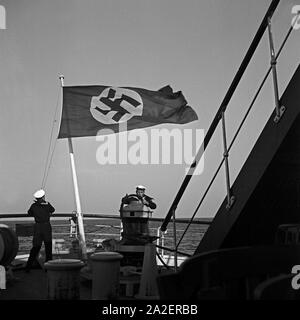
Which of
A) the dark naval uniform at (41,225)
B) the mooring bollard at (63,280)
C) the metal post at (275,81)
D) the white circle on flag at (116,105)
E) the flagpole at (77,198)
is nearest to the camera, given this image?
the mooring bollard at (63,280)

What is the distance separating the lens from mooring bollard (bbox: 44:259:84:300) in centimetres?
162

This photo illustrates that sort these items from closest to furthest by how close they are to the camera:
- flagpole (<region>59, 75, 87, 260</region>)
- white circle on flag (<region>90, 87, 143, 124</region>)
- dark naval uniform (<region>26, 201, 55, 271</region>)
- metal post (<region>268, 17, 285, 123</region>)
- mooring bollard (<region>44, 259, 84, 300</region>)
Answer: mooring bollard (<region>44, 259, 84, 300</region>) → metal post (<region>268, 17, 285, 123</region>) → white circle on flag (<region>90, 87, 143, 124</region>) → dark naval uniform (<region>26, 201, 55, 271</region>) → flagpole (<region>59, 75, 87, 260</region>)

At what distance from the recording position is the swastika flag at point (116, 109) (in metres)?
3.48

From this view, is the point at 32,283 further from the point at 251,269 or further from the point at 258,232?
the point at 251,269

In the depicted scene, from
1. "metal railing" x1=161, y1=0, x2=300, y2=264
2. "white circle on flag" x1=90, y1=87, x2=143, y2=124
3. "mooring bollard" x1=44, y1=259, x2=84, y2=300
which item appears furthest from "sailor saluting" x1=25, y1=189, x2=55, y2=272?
"mooring bollard" x1=44, y1=259, x2=84, y2=300

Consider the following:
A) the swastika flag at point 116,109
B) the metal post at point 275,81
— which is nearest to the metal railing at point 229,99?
the metal post at point 275,81

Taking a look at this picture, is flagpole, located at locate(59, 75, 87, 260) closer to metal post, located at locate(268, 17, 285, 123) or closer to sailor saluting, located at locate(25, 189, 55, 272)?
sailor saluting, located at locate(25, 189, 55, 272)

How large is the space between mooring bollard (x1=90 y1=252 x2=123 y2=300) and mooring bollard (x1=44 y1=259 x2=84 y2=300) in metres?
0.17

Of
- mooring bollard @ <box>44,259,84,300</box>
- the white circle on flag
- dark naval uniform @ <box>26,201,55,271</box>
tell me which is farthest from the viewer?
dark naval uniform @ <box>26,201,55,271</box>

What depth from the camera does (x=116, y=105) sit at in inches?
138

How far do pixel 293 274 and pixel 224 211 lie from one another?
102 centimetres

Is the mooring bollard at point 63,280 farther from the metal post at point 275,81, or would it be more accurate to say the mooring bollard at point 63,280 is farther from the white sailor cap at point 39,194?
the white sailor cap at point 39,194

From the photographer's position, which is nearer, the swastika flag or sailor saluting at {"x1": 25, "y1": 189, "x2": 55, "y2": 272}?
the swastika flag
